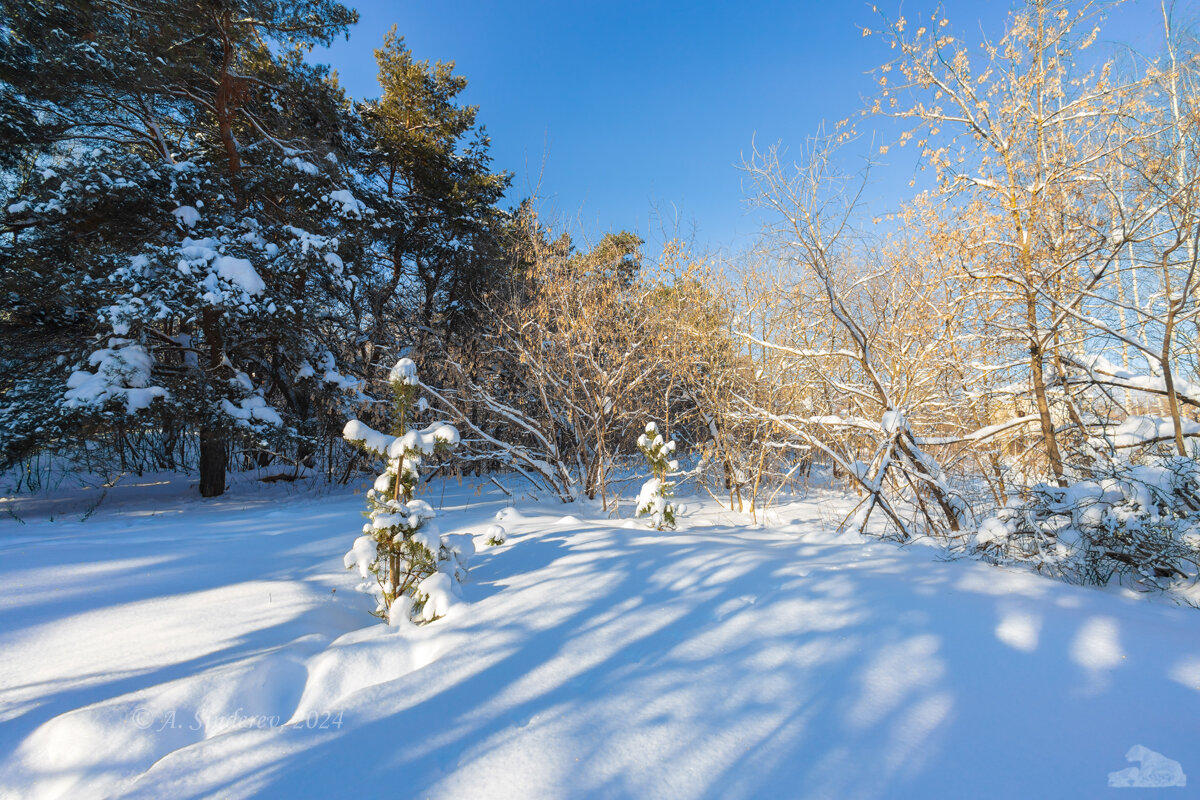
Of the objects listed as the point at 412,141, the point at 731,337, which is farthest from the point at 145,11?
the point at 731,337

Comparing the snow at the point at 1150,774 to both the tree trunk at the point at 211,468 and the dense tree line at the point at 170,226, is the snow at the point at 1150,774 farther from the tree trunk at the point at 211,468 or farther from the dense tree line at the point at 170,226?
the tree trunk at the point at 211,468

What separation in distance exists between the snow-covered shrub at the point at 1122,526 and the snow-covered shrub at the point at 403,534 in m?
3.29

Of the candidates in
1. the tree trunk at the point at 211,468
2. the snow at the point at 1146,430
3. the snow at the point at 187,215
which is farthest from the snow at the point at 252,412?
the snow at the point at 1146,430

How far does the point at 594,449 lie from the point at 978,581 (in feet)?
19.0

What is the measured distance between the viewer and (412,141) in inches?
420

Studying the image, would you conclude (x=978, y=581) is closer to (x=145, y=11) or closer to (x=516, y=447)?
(x=516, y=447)

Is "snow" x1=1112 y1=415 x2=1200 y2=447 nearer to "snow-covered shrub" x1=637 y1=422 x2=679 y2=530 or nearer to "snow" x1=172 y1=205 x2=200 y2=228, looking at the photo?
"snow-covered shrub" x1=637 y1=422 x2=679 y2=530

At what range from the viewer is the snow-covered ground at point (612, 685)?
1.37 meters

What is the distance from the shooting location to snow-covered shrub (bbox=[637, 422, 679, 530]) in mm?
5109

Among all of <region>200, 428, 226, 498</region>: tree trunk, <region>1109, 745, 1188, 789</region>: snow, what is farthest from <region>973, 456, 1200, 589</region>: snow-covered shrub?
<region>200, 428, 226, 498</region>: tree trunk

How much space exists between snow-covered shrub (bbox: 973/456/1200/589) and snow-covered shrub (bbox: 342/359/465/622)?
3289 mm

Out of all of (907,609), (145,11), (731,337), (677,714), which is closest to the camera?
(677,714)

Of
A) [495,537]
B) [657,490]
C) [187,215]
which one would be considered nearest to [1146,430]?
[657,490]

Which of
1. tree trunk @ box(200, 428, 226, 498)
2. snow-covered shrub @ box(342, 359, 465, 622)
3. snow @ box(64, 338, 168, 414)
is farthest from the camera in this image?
tree trunk @ box(200, 428, 226, 498)
